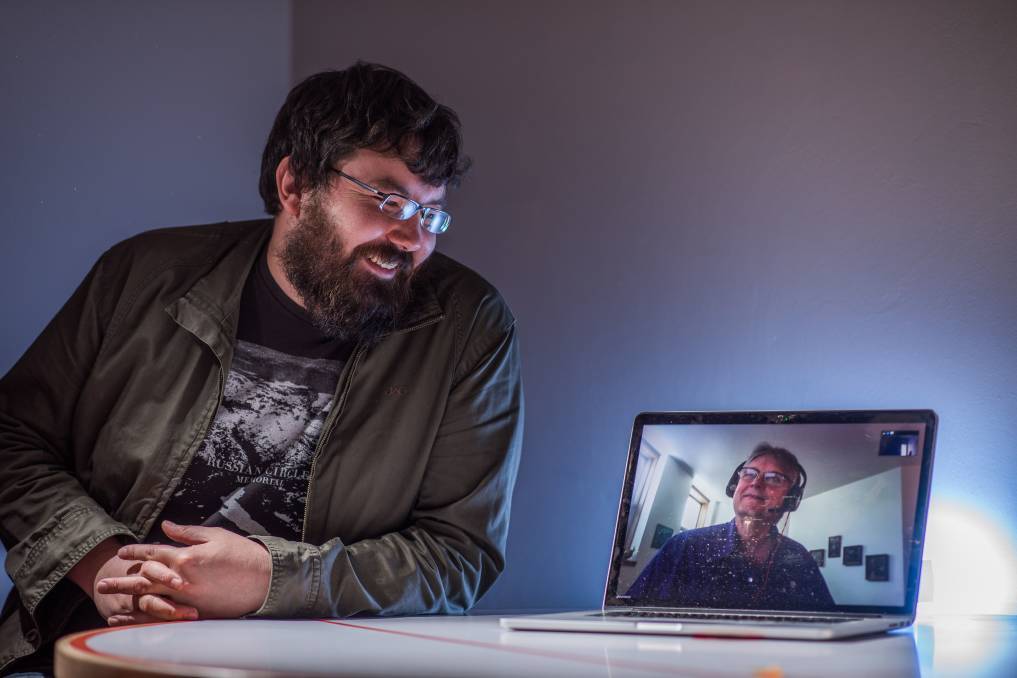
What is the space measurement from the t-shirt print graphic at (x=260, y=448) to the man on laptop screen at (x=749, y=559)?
57 centimetres

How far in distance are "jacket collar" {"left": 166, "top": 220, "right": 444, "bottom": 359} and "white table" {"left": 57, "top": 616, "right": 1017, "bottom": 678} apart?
61 cm

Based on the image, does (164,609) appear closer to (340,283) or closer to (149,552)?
(149,552)

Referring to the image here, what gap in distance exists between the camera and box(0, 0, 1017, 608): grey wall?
1.49 m

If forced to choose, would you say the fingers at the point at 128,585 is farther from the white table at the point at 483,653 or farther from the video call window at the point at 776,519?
the video call window at the point at 776,519

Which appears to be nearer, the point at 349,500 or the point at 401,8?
the point at 349,500

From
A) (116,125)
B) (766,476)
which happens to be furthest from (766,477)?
(116,125)

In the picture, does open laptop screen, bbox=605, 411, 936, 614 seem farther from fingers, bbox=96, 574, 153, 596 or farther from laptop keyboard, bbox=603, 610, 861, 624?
fingers, bbox=96, 574, 153, 596

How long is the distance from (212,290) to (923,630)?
1.12 m

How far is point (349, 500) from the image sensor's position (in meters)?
1.55

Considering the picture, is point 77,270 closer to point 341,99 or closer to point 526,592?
point 341,99

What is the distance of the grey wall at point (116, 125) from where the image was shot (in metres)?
1.86

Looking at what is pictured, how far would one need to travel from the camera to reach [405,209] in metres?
1.62

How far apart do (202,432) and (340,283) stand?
1.02 ft

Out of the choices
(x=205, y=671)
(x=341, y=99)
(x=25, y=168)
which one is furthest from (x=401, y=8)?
(x=205, y=671)
